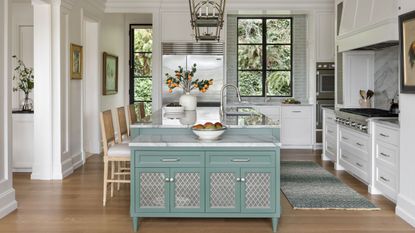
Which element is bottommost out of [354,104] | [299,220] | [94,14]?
[299,220]

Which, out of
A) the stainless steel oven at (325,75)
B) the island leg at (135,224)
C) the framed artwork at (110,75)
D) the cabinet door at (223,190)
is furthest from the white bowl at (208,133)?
the stainless steel oven at (325,75)

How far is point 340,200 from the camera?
5.05m

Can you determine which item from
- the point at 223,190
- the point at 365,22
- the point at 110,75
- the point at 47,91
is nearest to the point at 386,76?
the point at 365,22

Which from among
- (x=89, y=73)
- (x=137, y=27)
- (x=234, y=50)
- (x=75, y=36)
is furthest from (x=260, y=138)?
(x=137, y=27)

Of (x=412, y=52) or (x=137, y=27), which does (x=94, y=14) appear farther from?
(x=412, y=52)

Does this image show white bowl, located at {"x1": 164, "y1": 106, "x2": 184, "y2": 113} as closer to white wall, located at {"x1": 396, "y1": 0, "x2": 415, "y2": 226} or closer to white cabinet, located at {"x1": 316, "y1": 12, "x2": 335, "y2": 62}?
white wall, located at {"x1": 396, "y1": 0, "x2": 415, "y2": 226}

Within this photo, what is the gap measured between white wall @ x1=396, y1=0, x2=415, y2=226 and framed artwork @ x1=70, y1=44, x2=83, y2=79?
4351mm

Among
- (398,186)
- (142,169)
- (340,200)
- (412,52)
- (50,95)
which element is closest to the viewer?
(142,169)

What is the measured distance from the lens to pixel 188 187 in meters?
3.96

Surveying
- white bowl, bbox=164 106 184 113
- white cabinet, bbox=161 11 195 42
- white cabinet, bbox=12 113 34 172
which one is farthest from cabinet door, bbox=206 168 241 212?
white cabinet, bbox=161 11 195 42

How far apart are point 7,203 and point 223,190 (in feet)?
6.92

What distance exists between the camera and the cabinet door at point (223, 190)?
3.94 m

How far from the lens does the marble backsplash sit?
6.22 m

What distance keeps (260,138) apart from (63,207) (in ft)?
6.79
